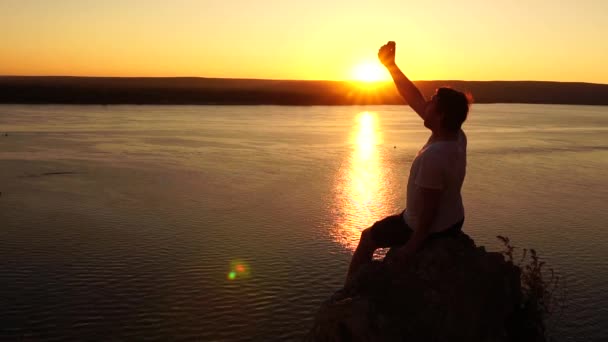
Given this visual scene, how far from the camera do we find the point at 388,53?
5938mm

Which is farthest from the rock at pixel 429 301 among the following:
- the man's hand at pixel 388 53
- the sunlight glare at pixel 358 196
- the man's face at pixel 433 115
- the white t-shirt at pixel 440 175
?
the sunlight glare at pixel 358 196

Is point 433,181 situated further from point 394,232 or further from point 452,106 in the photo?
point 394,232

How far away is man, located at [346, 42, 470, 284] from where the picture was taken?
5152 mm

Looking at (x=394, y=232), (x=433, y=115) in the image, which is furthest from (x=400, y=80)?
(x=394, y=232)

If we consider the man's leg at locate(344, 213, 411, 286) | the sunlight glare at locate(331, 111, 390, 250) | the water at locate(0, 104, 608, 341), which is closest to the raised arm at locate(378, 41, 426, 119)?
the man's leg at locate(344, 213, 411, 286)

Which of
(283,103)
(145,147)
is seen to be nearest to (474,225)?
(145,147)

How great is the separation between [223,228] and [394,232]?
765 centimetres

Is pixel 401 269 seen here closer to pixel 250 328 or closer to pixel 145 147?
pixel 250 328

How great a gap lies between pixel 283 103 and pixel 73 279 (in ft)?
260

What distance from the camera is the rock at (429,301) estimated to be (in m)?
5.54

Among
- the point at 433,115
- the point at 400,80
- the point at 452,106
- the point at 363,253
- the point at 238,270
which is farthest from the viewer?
the point at 238,270

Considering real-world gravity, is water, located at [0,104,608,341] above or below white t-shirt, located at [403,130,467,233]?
below

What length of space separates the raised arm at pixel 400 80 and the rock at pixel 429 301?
1.30 meters

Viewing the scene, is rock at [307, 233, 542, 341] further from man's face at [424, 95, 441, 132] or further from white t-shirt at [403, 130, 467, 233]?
man's face at [424, 95, 441, 132]
